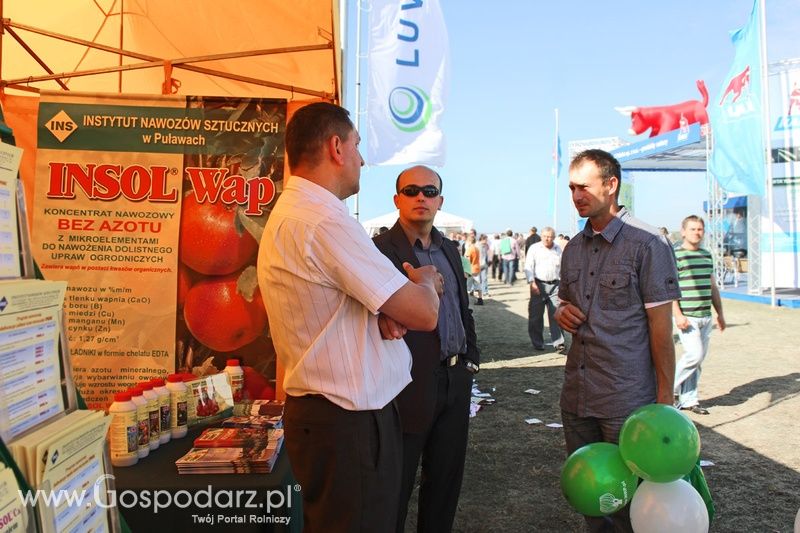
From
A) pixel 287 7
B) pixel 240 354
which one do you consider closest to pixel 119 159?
pixel 240 354

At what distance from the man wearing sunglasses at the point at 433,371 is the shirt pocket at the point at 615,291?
72 cm

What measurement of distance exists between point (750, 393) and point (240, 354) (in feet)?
19.5

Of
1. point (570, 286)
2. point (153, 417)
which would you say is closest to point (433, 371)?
point (570, 286)

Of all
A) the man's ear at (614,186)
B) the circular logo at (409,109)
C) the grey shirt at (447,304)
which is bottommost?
the grey shirt at (447,304)

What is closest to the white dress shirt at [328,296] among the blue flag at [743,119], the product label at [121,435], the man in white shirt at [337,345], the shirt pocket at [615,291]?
the man in white shirt at [337,345]

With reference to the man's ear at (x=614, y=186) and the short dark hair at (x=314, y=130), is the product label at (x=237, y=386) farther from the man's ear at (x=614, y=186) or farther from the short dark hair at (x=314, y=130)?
the man's ear at (x=614, y=186)

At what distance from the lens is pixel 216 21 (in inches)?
161

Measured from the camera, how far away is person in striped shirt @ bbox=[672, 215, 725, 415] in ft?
18.4

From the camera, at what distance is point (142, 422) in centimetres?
228

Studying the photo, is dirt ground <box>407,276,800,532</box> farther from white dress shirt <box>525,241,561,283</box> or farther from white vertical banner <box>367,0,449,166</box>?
white vertical banner <box>367,0,449,166</box>

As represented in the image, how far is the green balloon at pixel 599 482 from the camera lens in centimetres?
209

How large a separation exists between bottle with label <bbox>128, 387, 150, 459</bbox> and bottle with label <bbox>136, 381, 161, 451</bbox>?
0.08 feet

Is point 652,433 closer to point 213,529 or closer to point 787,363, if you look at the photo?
point 213,529

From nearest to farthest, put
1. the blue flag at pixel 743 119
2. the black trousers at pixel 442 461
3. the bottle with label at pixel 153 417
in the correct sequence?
1. the bottle with label at pixel 153 417
2. the black trousers at pixel 442 461
3. the blue flag at pixel 743 119
